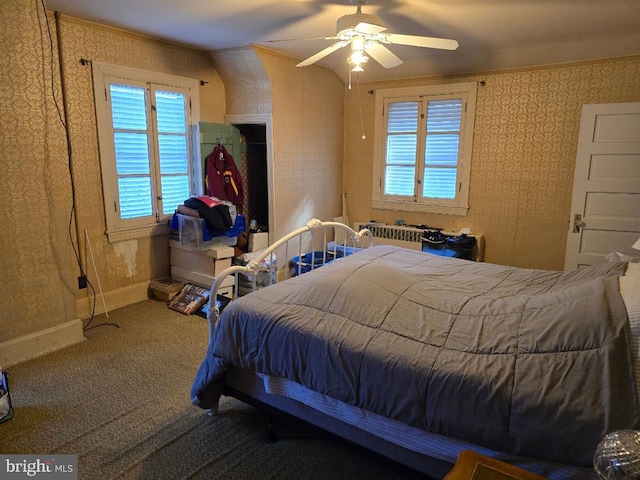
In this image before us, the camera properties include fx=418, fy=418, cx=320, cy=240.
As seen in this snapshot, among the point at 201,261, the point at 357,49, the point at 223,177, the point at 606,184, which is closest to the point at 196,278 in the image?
the point at 201,261

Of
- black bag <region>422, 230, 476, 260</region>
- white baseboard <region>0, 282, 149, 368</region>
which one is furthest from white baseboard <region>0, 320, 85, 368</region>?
black bag <region>422, 230, 476, 260</region>

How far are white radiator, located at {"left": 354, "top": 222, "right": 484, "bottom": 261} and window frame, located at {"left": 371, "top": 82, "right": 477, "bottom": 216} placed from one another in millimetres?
272

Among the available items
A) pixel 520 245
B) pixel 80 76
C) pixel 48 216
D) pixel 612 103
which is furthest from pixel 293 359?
pixel 612 103

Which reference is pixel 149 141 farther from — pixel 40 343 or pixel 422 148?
pixel 422 148

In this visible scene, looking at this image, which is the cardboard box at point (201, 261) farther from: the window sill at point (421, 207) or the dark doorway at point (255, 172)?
the window sill at point (421, 207)

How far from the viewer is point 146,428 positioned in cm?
224

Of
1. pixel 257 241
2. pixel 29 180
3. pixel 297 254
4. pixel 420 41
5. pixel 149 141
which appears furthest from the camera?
pixel 297 254

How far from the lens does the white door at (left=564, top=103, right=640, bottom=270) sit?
3627mm

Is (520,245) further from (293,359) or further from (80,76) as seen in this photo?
(80,76)

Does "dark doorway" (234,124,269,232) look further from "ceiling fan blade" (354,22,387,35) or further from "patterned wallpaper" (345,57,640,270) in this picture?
"ceiling fan blade" (354,22,387,35)

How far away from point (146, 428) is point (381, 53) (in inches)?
107

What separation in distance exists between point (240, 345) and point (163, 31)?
3.00m

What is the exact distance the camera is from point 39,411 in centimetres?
236

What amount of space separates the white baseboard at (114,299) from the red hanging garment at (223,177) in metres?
1.18
